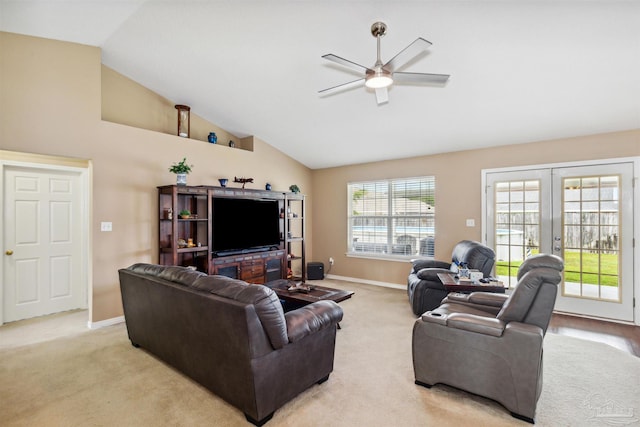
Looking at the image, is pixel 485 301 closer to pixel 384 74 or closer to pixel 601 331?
pixel 601 331

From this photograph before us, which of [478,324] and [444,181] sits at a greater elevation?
[444,181]

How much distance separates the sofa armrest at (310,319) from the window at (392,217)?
353cm

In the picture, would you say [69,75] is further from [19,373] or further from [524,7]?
[524,7]

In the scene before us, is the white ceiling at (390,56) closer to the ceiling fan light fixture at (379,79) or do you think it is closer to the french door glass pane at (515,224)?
the ceiling fan light fixture at (379,79)

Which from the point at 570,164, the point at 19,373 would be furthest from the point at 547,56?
the point at 19,373

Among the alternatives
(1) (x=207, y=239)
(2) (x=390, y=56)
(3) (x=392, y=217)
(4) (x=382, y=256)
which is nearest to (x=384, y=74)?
(2) (x=390, y=56)

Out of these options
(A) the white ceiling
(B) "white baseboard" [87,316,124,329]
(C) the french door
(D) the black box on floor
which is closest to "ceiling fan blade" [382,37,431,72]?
(A) the white ceiling

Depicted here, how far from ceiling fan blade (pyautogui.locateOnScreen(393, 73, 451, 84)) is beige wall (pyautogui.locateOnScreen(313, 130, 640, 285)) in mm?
2594

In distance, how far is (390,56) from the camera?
3.22m

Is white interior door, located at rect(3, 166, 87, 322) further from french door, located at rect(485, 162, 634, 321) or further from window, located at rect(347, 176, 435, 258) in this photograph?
french door, located at rect(485, 162, 634, 321)

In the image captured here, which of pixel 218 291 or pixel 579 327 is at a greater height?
pixel 218 291

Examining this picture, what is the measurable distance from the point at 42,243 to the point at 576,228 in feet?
23.8

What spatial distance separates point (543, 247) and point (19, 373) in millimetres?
6066

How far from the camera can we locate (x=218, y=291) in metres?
2.06
